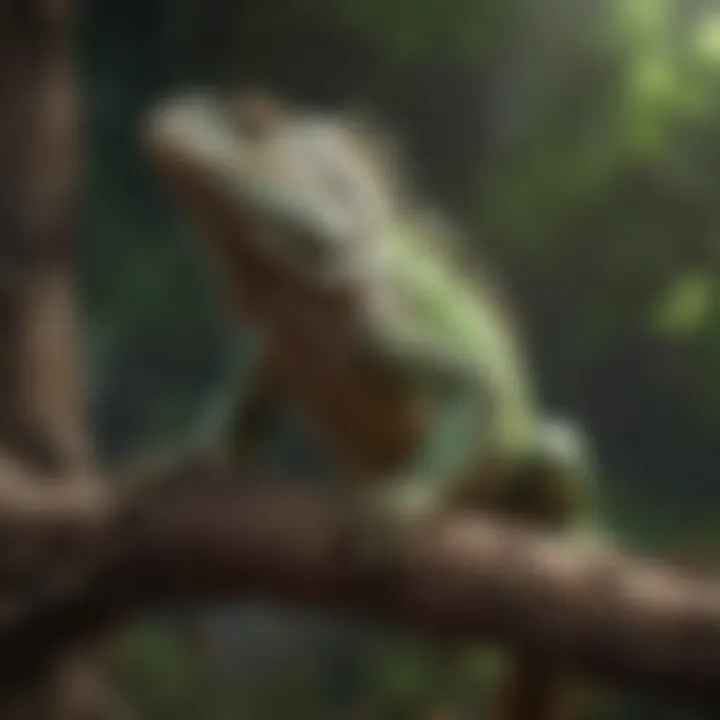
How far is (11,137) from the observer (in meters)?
1.19

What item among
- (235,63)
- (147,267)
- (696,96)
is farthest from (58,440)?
(696,96)

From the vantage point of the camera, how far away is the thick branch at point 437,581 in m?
0.93

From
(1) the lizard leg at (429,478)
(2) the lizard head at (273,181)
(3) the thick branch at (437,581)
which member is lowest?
(3) the thick branch at (437,581)

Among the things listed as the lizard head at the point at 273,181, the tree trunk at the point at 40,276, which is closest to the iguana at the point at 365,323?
the lizard head at the point at 273,181

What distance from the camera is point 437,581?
0.96 meters

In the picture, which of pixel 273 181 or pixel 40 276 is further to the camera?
pixel 40 276

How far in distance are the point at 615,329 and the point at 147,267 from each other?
425 mm

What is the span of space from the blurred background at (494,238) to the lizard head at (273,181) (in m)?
0.12

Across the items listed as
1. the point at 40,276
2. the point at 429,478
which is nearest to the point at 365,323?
the point at 429,478

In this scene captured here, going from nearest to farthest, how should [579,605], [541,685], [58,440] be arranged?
1. [579,605]
2. [541,685]
3. [58,440]

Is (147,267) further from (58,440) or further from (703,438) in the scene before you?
(703,438)

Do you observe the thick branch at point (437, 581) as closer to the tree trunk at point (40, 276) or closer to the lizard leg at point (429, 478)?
the lizard leg at point (429, 478)

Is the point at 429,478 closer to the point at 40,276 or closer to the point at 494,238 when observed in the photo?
the point at 494,238

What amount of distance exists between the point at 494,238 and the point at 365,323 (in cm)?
17
